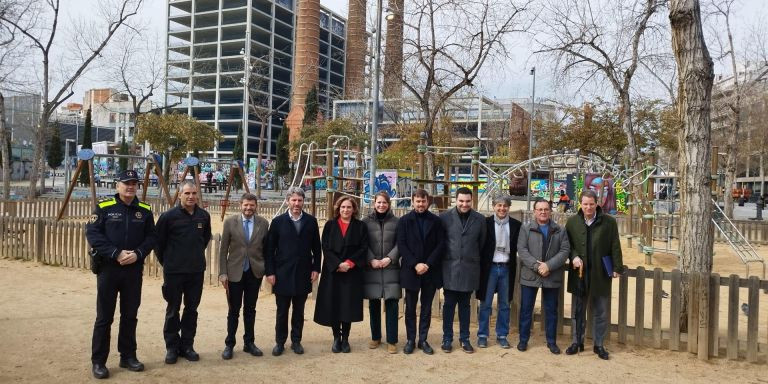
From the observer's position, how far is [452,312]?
18.5 ft

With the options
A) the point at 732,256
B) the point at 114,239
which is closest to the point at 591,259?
the point at 114,239

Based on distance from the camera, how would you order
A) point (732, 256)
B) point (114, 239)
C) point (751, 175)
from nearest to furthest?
point (114, 239) → point (732, 256) → point (751, 175)

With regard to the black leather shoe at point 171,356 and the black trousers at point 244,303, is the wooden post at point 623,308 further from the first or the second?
the black leather shoe at point 171,356

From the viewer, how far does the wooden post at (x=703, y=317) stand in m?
5.51

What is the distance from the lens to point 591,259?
5.59 meters

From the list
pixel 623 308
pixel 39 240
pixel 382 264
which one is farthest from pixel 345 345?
pixel 39 240

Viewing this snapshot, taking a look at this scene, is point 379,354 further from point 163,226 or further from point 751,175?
point 751,175

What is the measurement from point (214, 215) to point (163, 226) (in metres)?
18.3

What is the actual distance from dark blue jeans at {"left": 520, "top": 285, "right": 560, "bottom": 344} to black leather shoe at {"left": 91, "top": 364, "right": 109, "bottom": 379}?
3870mm

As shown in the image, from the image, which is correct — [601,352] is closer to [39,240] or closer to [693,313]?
[693,313]

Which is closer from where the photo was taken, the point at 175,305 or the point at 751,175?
the point at 175,305

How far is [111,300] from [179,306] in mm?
615

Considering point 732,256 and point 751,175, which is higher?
point 751,175

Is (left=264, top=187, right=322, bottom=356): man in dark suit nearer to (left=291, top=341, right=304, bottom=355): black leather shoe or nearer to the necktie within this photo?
(left=291, top=341, right=304, bottom=355): black leather shoe
